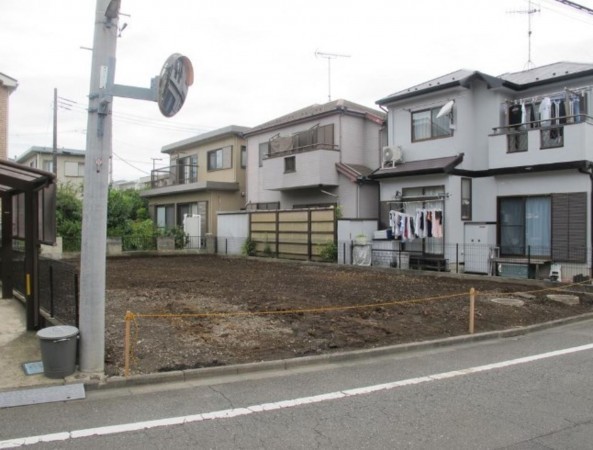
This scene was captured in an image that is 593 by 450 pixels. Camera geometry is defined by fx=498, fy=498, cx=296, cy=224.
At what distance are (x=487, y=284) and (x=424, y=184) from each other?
568cm

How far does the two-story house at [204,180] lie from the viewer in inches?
1177

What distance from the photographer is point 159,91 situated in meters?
6.14

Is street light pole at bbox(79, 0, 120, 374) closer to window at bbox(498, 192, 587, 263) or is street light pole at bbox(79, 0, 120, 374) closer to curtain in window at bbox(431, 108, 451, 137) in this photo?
window at bbox(498, 192, 587, 263)

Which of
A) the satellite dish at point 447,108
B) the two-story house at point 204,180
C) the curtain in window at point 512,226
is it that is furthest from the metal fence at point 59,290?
the two-story house at point 204,180

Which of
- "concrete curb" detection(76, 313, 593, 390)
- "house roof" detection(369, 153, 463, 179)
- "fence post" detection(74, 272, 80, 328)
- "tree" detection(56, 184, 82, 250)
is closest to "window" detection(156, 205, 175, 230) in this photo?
"tree" detection(56, 184, 82, 250)

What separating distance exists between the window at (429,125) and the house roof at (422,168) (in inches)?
40.8

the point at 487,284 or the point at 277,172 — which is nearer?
the point at 487,284

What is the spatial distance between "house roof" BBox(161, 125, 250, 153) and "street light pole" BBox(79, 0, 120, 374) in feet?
76.4

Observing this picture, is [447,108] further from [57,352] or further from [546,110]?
[57,352]

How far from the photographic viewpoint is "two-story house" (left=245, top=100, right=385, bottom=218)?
2297 cm

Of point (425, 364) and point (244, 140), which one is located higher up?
point (244, 140)

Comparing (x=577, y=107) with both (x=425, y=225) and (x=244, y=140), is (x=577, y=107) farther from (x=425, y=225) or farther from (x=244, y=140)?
(x=244, y=140)

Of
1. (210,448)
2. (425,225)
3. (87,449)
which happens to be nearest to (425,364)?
(210,448)

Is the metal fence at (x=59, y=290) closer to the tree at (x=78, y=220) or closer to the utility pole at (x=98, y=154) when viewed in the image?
the utility pole at (x=98, y=154)
